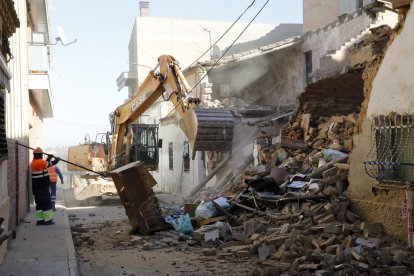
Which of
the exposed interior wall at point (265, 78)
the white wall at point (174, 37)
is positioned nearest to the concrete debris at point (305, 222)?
the exposed interior wall at point (265, 78)

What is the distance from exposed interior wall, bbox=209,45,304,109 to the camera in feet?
71.7

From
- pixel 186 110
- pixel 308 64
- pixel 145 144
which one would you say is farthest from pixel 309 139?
pixel 308 64

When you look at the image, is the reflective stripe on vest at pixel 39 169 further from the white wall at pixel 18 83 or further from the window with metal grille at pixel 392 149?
the window with metal grille at pixel 392 149

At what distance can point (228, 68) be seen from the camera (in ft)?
71.4

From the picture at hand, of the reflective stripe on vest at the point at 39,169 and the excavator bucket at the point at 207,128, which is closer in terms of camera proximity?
the reflective stripe on vest at the point at 39,169

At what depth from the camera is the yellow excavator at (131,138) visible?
1025 cm

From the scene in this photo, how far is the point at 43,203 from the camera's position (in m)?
11.0

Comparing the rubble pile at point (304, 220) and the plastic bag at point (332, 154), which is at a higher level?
the plastic bag at point (332, 154)

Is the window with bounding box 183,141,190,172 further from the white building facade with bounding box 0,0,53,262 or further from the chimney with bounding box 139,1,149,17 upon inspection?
the chimney with bounding box 139,1,149,17

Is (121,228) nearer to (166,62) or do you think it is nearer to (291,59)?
(166,62)

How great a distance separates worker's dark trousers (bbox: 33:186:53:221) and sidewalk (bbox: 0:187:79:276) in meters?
0.24

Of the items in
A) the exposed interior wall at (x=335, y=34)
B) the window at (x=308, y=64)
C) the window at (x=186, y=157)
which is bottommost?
the window at (x=186, y=157)

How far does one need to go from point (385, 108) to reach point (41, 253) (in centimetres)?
624

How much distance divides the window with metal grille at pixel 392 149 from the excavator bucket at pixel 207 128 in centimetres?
457
